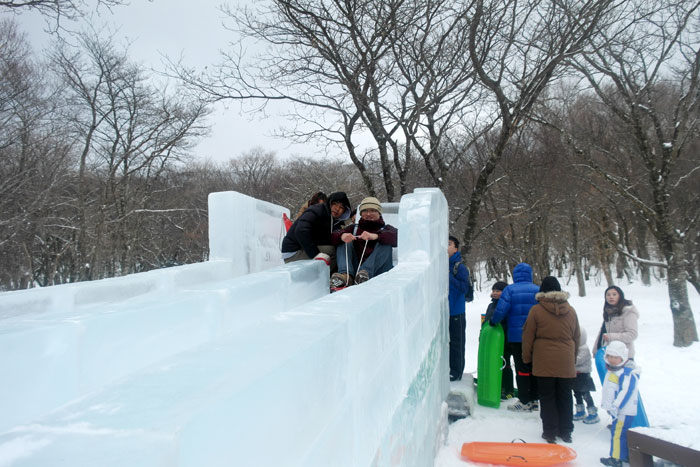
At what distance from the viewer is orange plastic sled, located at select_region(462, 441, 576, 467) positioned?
450 centimetres

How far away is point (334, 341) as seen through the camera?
Answer: 1609 mm

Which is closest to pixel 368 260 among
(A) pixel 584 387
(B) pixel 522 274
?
(B) pixel 522 274

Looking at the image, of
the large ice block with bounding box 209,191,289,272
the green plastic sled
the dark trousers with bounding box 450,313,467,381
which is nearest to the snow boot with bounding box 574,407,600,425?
the green plastic sled

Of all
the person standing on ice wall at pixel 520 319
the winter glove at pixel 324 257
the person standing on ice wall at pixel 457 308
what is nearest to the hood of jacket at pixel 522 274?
the person standing on ice wall at pixel 520 319

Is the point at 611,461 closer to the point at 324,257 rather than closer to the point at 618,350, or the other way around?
the point at 618,350

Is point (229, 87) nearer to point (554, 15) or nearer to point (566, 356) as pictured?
point (554, 15)

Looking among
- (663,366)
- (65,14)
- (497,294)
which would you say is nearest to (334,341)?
(497,294)

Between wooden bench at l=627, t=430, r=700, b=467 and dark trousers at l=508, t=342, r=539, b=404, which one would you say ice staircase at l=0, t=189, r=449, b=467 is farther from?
wooden bench at l=627, t=430, r=700, b=467

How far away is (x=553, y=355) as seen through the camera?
5.31 m

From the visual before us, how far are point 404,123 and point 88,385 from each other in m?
8.23

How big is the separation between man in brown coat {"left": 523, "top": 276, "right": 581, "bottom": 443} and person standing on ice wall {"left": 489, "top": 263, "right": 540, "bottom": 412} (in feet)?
2.01

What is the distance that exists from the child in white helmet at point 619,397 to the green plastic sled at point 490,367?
1.45 meters

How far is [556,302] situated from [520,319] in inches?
37.2

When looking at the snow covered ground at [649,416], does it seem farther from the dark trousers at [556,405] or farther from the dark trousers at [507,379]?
the dark trousers at [507,379]
